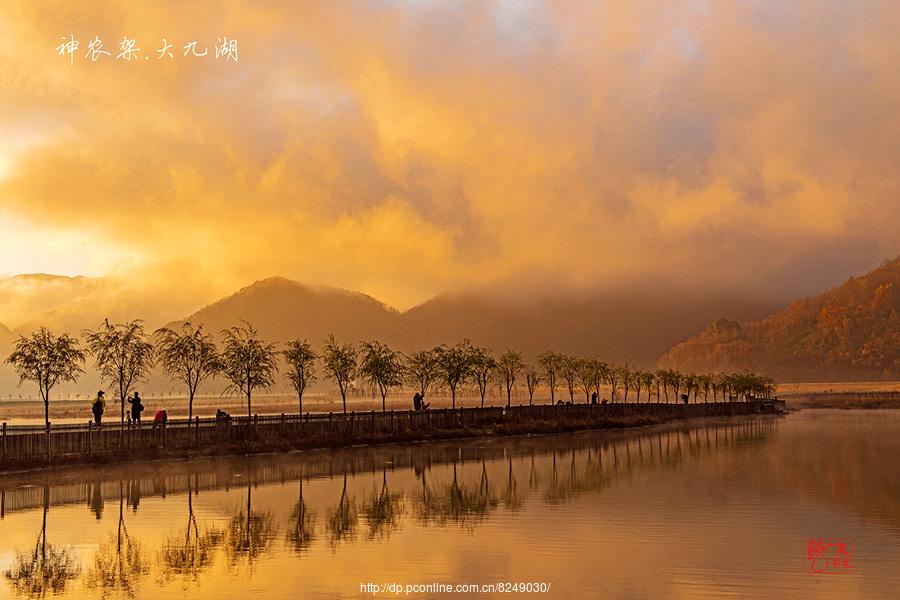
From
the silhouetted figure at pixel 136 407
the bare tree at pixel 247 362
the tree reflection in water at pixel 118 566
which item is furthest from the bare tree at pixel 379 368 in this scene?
the tree reflection in water at pixel 118 566

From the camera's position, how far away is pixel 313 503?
34969mm

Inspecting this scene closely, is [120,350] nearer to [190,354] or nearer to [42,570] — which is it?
[190,354]

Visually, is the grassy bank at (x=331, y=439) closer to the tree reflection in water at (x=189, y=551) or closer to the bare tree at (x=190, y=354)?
the bare tree at (x=190, y=354)

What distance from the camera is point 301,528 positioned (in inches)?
1143

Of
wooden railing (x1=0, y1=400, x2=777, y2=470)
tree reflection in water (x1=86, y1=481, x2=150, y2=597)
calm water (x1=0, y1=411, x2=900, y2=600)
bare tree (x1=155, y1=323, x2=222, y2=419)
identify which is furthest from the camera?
bare tree (x1=155, y1=323, x2=222, y2=419)

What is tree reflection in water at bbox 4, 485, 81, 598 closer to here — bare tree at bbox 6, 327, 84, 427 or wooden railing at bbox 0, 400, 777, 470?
wooden railing at bbox 0, 400, 777, 470

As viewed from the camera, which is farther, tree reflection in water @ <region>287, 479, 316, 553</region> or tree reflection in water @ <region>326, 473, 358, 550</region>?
tree reflection in water @ <region>326, 473, 358, 550</region>

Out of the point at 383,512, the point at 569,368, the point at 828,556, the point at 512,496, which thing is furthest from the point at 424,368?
the point at 828,556

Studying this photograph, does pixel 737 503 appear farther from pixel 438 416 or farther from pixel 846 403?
pixel 846 403

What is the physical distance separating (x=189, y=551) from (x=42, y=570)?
12.0ft

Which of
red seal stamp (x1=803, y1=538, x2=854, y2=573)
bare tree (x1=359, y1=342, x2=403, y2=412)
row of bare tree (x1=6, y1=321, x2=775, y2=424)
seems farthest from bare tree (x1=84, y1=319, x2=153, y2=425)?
red seal stamp (x1=803, y1=538, x2=854, y2=573)

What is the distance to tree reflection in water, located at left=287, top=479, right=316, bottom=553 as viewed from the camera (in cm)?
2612

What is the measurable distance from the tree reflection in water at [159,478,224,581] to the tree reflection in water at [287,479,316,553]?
203 cm

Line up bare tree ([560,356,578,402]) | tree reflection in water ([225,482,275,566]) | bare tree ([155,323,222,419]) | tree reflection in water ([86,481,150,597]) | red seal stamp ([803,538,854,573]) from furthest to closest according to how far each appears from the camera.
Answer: bare tree ([560,356,578,402]) < bare tree ([155,323,222,419]) < tree reflection in water ([225,482,275,566]) < red seal stamp ([803,538,854,573]) < tree reflection in water ([86,481,150,597])
